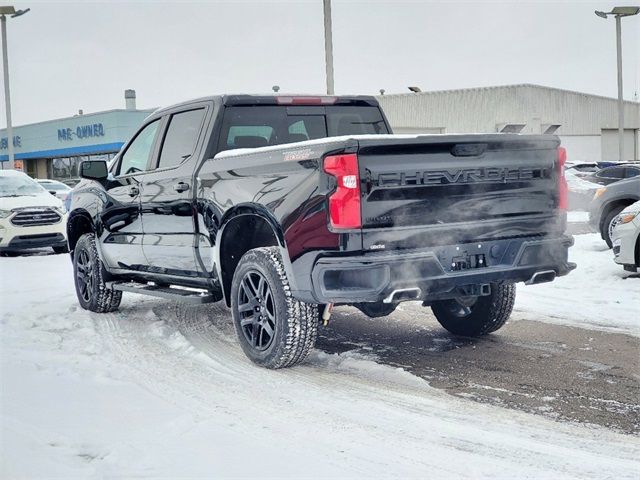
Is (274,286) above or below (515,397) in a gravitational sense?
above

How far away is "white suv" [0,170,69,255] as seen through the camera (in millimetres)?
14938

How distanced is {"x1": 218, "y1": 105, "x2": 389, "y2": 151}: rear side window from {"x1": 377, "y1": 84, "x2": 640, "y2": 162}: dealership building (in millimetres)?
36437

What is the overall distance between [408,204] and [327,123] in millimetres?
2222

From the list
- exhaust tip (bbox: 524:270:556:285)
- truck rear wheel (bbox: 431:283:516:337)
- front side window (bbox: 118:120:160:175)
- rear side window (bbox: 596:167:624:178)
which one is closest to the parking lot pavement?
truck rear wheel (bbox: 431:283:516:337)

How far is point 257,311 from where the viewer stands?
18.4 ft

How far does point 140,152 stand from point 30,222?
28.2ft

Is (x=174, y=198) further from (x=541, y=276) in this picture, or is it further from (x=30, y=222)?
(x=30, y=222)

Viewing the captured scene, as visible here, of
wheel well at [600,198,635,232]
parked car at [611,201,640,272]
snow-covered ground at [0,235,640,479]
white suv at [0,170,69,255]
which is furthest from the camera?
white suv at [0,170,69,255]

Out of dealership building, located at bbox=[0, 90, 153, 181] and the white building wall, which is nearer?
the white building wall

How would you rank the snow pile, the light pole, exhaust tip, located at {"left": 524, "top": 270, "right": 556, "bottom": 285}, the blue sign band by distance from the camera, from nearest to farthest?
exhaust tip, located at {"left": 524, "top": 270, "right": 556, "bottom": 285} → the light pole → the snow pile → the blue sign band

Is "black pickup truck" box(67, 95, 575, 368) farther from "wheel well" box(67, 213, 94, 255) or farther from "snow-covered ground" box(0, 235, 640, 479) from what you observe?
"wheel well" box(67, 213, 94, 255)

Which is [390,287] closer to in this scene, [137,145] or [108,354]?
[108,354]

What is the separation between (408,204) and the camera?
4.89 meters

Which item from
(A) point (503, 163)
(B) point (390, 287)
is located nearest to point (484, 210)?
(A) point (503, 163)
